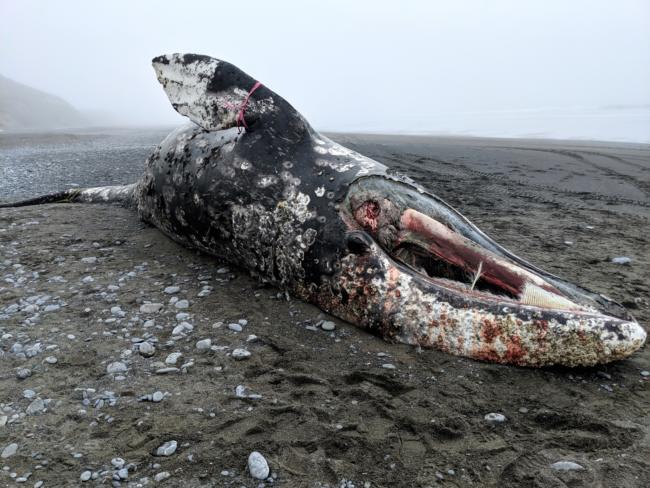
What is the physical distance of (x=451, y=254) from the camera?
139 inches

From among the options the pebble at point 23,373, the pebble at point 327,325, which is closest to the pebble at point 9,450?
the pebble at point 23,373

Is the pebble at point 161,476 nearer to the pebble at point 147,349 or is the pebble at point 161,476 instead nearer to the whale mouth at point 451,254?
the pebble at point 147,349

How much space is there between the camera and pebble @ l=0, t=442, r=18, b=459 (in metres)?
2.35

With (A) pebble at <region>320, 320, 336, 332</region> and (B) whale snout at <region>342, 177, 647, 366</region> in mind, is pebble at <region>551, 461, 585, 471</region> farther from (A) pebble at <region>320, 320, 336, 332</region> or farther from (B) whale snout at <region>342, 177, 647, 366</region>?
(A) pebble at <region>320, 320, 336, 332</region>

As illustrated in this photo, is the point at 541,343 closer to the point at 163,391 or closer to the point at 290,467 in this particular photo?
the point at 290,467

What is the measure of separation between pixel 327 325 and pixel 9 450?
6.54 ft

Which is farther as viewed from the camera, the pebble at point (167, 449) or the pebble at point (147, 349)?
the pebble at point (147, 349)

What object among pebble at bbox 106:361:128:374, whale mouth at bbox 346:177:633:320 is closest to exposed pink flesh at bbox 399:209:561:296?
whale mouth at bbox 346:177:633:320

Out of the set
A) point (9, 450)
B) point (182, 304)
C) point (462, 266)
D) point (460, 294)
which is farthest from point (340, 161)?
point (9, 450)

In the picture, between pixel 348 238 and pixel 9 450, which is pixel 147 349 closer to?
pixel 9 450

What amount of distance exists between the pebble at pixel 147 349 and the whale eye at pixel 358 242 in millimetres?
1485

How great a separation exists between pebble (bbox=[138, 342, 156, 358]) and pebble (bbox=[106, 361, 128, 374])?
0.50ft

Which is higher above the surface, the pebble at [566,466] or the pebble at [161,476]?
the pebble at [566,466]

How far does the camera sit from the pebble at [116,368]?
3.03 meters
